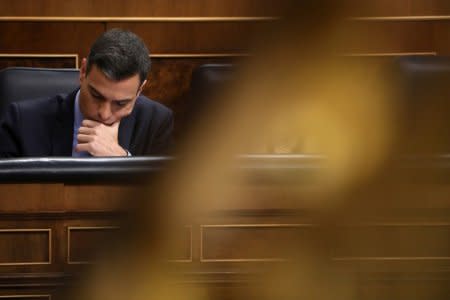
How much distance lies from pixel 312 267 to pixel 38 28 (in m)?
1.99

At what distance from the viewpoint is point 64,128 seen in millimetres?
1109

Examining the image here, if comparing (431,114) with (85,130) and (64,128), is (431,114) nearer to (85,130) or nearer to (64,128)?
(85,130)

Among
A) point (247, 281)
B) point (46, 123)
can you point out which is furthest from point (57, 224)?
point (46, 123)

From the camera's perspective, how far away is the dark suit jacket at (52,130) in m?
1.09

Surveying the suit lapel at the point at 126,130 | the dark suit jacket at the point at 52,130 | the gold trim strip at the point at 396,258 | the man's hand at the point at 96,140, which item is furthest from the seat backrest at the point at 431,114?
the suit lapel at the point at 126,130

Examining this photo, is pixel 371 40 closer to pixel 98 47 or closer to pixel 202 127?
pixel 202 127

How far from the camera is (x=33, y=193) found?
0.56 m

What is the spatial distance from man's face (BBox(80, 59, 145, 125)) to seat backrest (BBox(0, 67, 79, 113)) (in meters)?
0.43

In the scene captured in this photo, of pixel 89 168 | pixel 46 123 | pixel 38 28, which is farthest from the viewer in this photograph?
pixel 38 28

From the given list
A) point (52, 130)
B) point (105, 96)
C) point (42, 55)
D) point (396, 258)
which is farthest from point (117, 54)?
point (42, 55)

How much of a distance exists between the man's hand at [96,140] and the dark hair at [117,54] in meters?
0.07

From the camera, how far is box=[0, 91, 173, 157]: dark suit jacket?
1.09m

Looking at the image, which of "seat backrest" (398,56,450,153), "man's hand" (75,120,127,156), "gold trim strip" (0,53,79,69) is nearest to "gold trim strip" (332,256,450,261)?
"seat backrest" (398,56,450,153)

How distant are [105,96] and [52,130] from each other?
0.17m
